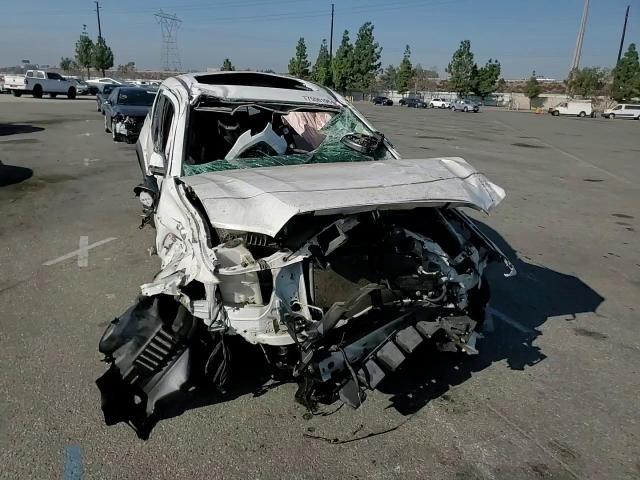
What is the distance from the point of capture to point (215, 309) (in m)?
2.82

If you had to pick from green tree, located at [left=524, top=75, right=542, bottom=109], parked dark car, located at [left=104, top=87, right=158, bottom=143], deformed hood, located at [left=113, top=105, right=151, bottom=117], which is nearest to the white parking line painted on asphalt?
parked dark car, located at [left=104, top=87, right=158, bottom=143]

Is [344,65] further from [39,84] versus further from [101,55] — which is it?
[39,84]

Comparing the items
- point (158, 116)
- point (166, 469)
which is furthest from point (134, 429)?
point (158, 116)

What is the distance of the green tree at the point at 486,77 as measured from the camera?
78.9m

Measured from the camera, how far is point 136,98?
15555mm

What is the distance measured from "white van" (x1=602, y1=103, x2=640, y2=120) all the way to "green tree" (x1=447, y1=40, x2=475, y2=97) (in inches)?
1098

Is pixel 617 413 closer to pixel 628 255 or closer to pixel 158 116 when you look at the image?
pixel 628 255

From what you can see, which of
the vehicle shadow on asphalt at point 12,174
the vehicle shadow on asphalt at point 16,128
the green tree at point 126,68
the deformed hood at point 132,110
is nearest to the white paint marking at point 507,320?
the vehicle shadow on asphalt at point 12,174

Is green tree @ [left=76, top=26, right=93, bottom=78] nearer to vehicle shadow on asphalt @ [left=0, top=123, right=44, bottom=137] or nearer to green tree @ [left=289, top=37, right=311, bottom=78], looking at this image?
green tree @ [left=289, top=37, right=311, bottom=78]

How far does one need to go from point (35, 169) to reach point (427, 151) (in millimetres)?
10695

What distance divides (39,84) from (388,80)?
81.4 meters

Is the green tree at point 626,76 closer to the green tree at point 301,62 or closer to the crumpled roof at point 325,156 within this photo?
the green tree at point 301,62

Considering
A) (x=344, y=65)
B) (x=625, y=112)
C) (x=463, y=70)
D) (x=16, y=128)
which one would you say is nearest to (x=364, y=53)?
(x=344, y=65)

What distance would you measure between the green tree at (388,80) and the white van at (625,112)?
1617 inches
